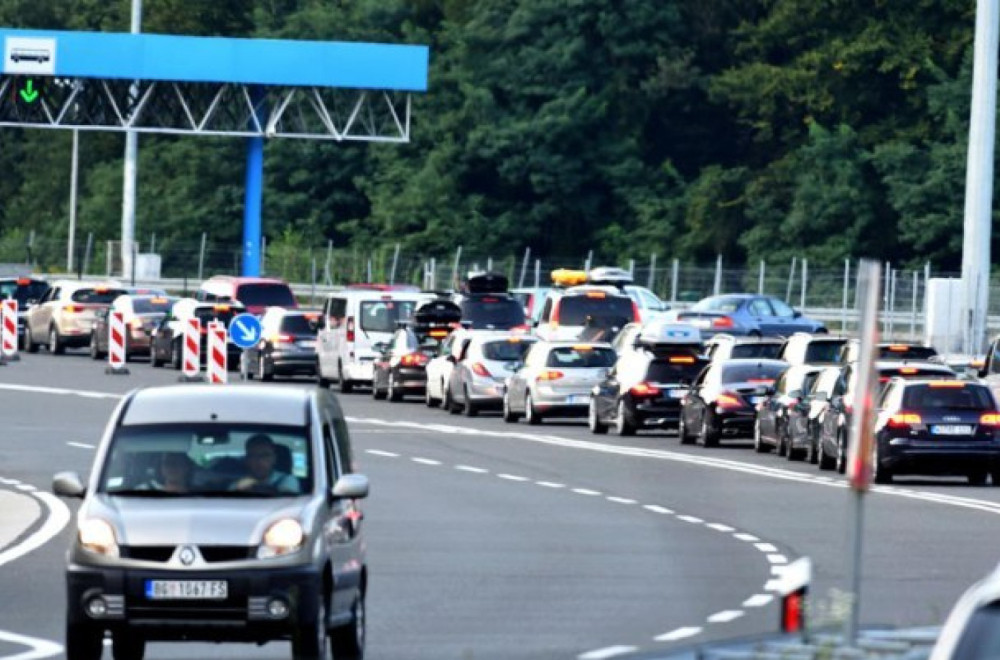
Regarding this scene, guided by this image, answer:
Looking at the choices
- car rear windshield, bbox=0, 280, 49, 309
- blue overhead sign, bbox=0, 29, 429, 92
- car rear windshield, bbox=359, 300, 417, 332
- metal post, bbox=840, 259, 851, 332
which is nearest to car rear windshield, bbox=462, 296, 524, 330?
car rear windshield, bbox=359, 300, 417, 332

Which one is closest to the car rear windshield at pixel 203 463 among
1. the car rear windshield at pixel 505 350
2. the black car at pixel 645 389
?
the black car at pixel 645 389

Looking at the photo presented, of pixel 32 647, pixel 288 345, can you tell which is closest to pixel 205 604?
pixel 32 647

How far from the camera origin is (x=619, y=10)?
102m

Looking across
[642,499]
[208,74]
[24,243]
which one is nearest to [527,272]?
[208,74]

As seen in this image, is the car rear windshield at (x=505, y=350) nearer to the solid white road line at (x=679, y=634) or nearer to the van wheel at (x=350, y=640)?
the solid white road line at (x=679, y=634)

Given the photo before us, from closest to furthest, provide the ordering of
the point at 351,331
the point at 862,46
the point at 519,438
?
1. the point at 519,438
2. the point at 351,331
3. the point at 862,46

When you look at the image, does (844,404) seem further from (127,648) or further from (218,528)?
(218,528)

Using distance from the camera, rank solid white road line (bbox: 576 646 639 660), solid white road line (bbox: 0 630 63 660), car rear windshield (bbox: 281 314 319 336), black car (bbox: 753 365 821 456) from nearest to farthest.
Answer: solid white road line (bbox: 576 646 639 660)
solid white road line (bbox: 0 630 63 660)
black car (bbox: 753 365 821 456)
car rear windshield (bbox: 281 314 319 336)

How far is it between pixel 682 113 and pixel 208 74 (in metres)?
21.9

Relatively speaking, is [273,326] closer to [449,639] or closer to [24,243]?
[449,639]

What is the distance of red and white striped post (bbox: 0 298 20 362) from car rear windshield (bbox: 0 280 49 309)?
379 inches

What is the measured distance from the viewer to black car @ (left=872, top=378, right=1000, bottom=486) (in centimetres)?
3478

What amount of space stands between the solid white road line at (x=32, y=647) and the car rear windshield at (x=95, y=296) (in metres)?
52.8

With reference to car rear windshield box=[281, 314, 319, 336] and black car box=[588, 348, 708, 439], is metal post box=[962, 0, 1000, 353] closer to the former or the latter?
black car box=[588, 348, 708, 439]
